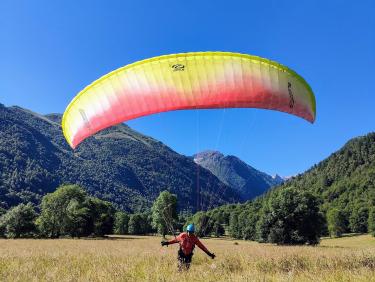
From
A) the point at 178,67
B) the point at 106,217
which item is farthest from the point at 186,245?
the point at 106,217

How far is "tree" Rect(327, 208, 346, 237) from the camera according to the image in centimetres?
10862

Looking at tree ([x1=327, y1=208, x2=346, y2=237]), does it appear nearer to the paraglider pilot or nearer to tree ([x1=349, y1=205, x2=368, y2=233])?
tree ([x1=349, y1=205, x2=368, y2=233])

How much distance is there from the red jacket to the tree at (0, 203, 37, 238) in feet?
210

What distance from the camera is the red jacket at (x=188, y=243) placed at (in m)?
11.5

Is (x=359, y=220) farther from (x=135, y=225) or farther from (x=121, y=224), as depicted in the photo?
(x=121, y=224)

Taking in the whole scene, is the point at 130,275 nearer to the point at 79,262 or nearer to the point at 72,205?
the point at 79,262

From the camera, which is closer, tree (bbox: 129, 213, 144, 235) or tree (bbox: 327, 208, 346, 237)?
tree (bbox: 327, 208, 346, 237)

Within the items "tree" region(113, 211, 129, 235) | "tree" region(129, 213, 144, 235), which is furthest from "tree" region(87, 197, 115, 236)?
"tree" region(129, 213, 144, 235)

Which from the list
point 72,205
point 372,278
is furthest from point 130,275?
point 72,205

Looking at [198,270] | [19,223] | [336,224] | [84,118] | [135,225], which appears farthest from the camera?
[135,225]

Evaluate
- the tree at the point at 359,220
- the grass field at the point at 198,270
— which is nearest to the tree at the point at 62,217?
the grass field at the point at 198,270

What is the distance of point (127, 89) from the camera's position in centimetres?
1290

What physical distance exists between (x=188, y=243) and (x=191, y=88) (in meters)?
4.70

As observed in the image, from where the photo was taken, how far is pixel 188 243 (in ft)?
38.1
